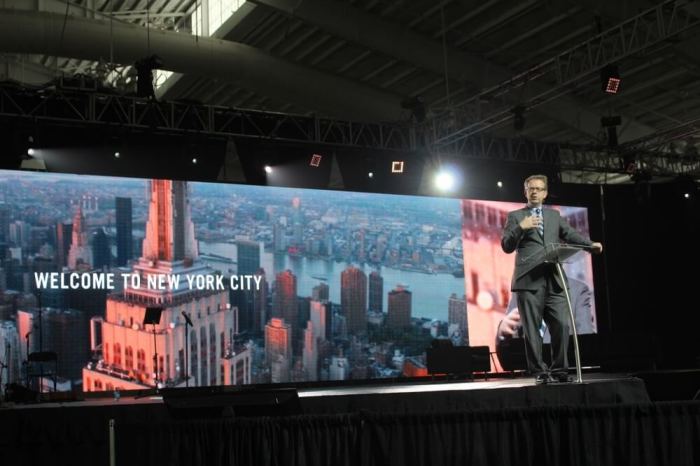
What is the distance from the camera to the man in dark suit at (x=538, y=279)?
4.51 m

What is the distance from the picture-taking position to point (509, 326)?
1278cm

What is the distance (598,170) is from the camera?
13.5 metres

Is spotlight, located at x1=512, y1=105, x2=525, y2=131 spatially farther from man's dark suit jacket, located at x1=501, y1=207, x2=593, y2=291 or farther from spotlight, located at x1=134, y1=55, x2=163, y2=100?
man's dark suit jacket, located at x1=501, y1=207, x2=593, y2=291

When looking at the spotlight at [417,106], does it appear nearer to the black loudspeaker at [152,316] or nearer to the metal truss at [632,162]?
the metal truss at [632,162]


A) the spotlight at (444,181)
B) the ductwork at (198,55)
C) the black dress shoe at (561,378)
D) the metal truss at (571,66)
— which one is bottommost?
the black dress shoe at (561,378)

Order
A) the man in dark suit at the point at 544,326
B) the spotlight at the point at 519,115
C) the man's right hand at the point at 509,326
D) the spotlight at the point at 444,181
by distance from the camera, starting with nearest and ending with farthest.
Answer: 1. the spotlight at the point at 519,115
2. the spotlight at the point at 444,181
3. the man in dark suit at the point at 544,326
4. the man's right hand at the point at 509,326

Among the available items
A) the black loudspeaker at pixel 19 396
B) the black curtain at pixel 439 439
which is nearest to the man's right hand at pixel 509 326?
the black loudspeaker at pixel 19 396

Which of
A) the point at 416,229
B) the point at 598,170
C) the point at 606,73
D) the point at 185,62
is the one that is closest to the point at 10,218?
the point at 185,62

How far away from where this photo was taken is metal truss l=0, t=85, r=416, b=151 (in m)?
9.81

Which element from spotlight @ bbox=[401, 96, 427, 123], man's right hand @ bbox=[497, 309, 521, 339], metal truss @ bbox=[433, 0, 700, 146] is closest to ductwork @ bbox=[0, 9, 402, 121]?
spotlight @ bbox=[401, 96, 427, 123]

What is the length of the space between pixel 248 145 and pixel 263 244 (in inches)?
63.2

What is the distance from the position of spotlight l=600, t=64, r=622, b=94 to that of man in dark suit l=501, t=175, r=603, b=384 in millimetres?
5687

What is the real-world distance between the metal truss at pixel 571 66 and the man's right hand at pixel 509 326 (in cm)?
315

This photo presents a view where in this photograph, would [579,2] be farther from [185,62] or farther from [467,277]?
[185,62]
